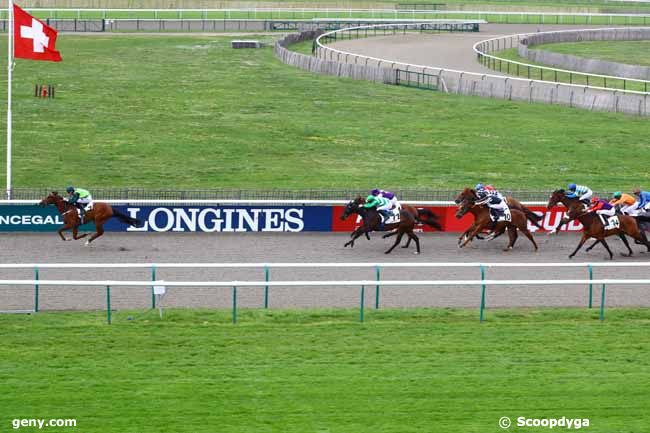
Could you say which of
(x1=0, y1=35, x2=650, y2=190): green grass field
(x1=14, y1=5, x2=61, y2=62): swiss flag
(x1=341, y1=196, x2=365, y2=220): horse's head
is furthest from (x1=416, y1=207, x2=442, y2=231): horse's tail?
(x1=14, y1=5, x2=61, y2=62): swiss flag

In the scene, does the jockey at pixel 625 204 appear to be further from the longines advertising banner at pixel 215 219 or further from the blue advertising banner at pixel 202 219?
the blue advertising banner at pixel 202 219

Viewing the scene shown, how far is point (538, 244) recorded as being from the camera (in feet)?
87.5

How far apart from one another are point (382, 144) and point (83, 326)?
20324mm

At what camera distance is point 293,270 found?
907 inches

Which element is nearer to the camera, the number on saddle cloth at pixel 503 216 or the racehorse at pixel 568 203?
the racehorse at pixel 568 203

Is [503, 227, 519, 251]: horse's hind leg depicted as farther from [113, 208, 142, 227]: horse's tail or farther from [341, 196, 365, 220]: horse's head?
[113, 208, 142, 227]: horse's tail

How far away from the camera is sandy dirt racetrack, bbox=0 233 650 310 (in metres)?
21.0

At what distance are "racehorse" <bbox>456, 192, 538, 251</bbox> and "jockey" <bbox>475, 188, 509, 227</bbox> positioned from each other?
4.2 inches

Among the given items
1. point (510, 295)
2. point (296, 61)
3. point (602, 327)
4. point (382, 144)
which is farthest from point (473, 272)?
point (296, 61)

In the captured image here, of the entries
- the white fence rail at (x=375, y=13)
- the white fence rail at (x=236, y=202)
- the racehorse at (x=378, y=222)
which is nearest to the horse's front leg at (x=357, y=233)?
the racehorse at (x=378, y=222)

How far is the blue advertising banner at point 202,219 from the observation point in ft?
86.5

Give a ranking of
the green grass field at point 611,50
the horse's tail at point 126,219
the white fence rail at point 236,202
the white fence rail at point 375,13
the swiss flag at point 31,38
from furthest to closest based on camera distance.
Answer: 1. the white fence rail at point 375,13
2. the green grass field at point 611,50
3. the swiss flag at point 31,38
4. the white fence rail at point 236,202
5. the horse's tail at point 126,219

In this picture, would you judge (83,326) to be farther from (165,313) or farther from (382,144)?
(382,144)

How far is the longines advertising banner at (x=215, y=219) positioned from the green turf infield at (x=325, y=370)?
6.82 meters
